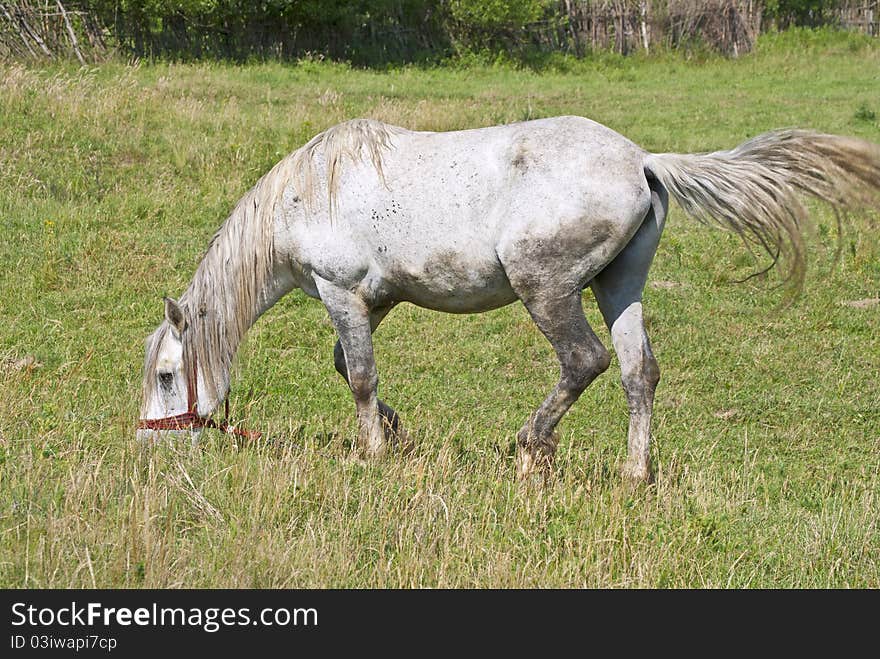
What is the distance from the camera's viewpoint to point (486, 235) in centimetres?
522

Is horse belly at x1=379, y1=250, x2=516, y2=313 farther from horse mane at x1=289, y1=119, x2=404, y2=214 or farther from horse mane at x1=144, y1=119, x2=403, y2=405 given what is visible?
horse mane at x1=144, y1=119, x2=403, y2=405

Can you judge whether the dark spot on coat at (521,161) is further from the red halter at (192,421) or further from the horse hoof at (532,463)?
the red halter at (192,421)

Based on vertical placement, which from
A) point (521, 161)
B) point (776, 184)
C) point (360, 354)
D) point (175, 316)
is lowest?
point (360, 354)

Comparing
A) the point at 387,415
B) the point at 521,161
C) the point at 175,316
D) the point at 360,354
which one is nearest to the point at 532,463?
the point at 387,415

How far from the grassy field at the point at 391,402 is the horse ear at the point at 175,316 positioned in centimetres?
43

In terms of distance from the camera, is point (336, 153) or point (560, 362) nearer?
point (560, 362)

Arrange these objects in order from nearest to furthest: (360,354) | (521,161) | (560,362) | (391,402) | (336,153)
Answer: (521,161) < (560,362) < (336,153) < (360,354) < (391,402)

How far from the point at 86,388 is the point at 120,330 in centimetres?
158

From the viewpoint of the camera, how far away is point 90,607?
3.63 m

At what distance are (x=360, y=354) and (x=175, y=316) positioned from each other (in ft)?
3.31

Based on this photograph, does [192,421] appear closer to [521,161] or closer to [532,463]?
[532,463]

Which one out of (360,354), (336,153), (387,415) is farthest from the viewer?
(387,415)

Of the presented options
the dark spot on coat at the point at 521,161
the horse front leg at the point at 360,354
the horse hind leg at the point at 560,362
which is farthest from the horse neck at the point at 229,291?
the horse hind leg at the point at 560,362

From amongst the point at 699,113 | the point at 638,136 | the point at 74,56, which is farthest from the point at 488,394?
the point at 74,56
